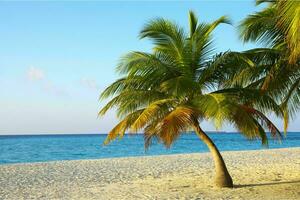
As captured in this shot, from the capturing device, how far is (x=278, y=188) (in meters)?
10.9

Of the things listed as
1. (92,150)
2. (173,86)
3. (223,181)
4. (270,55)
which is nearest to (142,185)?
(223,181)

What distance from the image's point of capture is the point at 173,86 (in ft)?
31.9

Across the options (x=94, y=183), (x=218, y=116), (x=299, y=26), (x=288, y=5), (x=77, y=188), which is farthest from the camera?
(x=94, y=183)

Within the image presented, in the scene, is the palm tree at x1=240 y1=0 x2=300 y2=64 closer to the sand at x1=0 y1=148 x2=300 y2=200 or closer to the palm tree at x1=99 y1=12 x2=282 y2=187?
the palm tree at x1=99 y1=12 x2=282 y2=187

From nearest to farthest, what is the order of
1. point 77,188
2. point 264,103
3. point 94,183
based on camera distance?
1. point 264,103
2. point 77,188
3. point 94,183

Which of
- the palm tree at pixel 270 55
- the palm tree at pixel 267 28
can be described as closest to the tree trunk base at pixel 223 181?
the palm tree at pixel 270 55

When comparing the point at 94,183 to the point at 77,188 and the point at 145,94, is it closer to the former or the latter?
the point at 77,188

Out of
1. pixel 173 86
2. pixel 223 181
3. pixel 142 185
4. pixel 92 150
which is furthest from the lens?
pixel 92 150

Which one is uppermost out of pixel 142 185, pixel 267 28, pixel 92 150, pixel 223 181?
pixel 267 28

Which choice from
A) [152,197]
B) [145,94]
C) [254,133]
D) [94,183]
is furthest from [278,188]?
[94,183]

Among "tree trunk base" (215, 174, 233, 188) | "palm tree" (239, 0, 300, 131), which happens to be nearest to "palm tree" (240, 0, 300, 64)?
"palm tree" (239, 0, 300, 131)

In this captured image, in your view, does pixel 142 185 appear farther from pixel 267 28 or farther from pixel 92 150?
pixel 92 150

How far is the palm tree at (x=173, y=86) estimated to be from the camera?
9633 millimetres

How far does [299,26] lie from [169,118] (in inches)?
134
